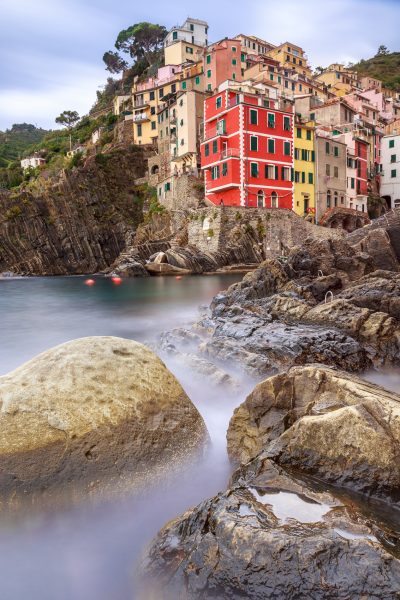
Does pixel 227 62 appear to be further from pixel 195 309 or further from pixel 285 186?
pixel 195 309

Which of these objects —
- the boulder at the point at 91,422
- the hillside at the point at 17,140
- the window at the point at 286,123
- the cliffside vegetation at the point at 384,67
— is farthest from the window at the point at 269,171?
the cliffside vegetation at the point at 384,67

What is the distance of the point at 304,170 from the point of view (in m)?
50.1

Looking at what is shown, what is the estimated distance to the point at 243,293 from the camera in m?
18.7

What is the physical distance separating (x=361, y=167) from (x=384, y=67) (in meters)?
84.0

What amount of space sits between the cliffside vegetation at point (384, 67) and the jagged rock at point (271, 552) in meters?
120

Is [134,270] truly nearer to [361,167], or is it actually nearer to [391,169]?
[361,167]

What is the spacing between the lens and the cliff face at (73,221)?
5600cm

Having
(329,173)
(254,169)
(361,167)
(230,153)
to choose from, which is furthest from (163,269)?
(361,167)

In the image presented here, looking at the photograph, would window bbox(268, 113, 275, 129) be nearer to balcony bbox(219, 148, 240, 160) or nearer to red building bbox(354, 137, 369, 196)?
balcony bbox(219, 148, 240, 160)

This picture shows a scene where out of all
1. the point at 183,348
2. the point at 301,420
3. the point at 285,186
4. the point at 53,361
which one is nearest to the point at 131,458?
the point at 53,361

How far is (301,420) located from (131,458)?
2.01 m

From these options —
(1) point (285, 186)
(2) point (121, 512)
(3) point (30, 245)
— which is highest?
(1) point (285, 186)

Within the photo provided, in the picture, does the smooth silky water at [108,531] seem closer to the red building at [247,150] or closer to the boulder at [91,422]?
the boulder at [91,422]

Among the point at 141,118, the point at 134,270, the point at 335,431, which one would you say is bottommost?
the point at 335,431
